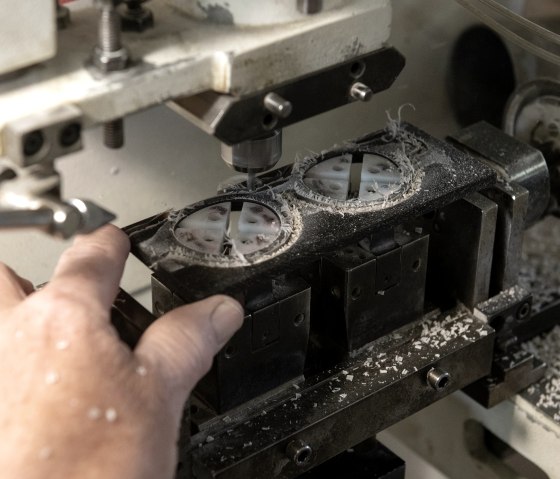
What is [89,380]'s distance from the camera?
87 cm

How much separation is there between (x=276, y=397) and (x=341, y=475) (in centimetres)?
18

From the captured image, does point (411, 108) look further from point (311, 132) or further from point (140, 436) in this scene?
point (140, 436)

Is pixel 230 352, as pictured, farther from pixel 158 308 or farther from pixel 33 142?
pixel 33 142

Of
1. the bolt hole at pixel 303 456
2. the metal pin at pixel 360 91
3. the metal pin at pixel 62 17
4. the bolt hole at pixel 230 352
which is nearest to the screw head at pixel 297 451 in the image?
the bolt hole at pixel 303 456

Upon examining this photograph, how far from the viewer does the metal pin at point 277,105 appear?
0.94 meters

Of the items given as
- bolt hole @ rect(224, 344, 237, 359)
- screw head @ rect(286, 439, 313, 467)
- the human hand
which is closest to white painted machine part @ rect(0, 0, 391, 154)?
the human hand

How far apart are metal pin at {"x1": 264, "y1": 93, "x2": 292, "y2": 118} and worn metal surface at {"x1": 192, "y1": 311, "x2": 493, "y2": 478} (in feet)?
1.21

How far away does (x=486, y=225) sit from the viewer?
1268 millimetres

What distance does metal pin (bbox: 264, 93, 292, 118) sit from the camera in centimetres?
94

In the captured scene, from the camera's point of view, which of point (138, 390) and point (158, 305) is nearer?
point (138, 390)

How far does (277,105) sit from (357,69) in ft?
0.38

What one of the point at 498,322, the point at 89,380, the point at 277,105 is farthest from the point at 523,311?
the point at 89,380

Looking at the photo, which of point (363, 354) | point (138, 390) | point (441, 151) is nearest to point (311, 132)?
point (441, 151)

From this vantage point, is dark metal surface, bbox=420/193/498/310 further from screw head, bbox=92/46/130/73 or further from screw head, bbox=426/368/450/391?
screw head, bbox=92/46/130/73
